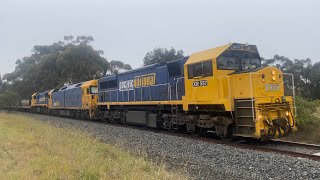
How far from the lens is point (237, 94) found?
12.7 metres

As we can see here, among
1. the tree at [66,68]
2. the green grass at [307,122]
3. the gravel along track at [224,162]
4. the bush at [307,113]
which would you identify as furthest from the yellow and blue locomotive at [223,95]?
the tree at [66,68]

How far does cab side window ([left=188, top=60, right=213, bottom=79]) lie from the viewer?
1352cm

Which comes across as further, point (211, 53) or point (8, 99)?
point (8, 99)

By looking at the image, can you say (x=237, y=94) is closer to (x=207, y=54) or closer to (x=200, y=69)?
(x=200, y=69)

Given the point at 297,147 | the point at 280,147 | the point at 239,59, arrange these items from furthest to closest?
the point at 239,59 → the point at 280,147 → the point at 297,147

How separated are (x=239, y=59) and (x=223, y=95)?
1906mm

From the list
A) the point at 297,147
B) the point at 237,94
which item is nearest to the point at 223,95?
the point at 237,94

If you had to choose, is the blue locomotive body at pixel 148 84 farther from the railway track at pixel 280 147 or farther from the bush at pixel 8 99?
the bush at pixel 8 99

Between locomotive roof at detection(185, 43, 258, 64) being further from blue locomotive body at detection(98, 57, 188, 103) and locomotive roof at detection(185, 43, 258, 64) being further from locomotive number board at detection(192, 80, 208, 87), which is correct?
blue locomotive body at detection(98, 57, 188, 103)

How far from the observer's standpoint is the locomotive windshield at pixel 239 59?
13.4 metres

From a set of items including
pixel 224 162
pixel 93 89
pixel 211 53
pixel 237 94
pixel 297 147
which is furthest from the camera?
pixel 93 89

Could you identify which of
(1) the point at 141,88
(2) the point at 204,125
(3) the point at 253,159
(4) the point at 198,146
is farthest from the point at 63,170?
(1) the point at 141,88

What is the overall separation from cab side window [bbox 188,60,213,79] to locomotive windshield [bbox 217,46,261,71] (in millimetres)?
427

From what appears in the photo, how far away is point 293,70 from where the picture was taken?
4572 centimetres
